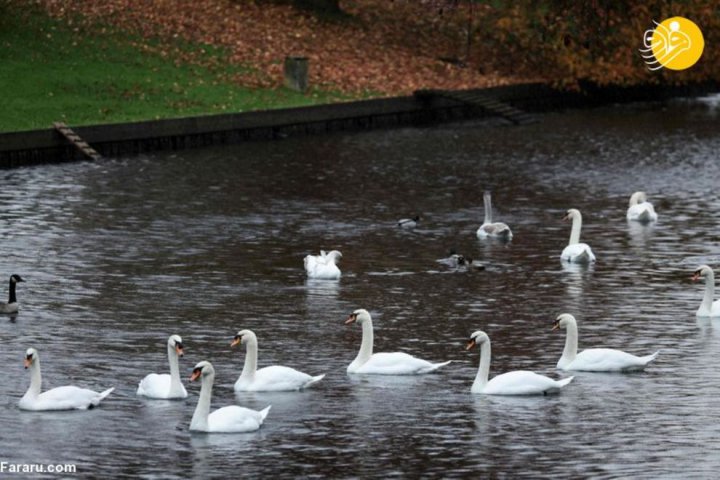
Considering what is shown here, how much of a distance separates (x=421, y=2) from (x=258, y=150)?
2887cm

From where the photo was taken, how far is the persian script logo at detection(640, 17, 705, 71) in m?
71.2

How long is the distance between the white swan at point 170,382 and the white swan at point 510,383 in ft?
12.6

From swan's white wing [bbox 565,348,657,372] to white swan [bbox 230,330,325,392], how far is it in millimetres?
3863

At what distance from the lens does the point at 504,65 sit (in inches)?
2876

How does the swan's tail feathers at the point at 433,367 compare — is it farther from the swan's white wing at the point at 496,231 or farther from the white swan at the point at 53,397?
the swan's white wing at the point at 496,231

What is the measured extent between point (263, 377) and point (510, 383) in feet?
10.6

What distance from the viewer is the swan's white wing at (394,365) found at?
23656mm

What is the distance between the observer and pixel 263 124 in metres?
55.9

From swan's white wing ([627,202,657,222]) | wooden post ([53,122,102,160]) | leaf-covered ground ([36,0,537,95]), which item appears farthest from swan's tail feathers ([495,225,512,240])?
leaf-covered ground ([36,0,537,95])

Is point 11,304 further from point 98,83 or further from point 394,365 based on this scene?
point 98,83

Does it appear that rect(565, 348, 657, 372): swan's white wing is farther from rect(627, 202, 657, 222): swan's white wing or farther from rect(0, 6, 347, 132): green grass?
rect(0, 6, 347, 132): green grass

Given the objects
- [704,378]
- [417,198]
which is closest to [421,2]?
[417,198]

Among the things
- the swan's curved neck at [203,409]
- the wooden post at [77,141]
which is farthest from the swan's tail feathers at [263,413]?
the wooden post at [77,141]

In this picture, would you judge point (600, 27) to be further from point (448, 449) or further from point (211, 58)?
point (448, 449)
